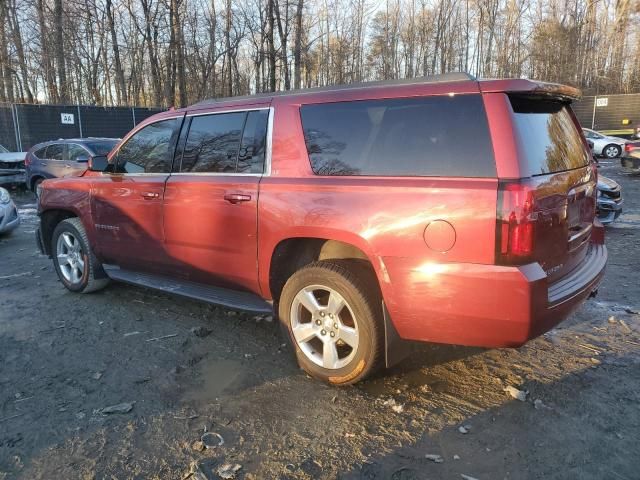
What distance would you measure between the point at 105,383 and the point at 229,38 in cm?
3449

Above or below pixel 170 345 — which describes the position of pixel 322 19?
above

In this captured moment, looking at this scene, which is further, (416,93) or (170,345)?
(170,345)

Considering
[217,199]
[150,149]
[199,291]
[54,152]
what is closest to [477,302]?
[217,199]

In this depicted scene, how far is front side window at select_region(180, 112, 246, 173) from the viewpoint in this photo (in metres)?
3.82

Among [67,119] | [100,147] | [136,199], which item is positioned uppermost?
[67,119]

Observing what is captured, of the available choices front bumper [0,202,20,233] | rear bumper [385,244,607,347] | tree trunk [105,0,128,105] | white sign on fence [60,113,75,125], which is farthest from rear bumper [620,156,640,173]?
tree trunk [105,0,128,105]

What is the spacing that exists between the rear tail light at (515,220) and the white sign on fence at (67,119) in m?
21.8

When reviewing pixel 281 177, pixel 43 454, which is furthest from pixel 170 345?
pixel 281 177

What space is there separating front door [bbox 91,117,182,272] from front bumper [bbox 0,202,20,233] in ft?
14.7

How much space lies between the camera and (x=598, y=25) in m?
40.2

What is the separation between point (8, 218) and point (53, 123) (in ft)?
45.7

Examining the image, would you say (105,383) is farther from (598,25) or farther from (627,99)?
(598,25)

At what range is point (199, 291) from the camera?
4.08 meters

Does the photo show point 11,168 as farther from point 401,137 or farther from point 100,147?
point 401,137
